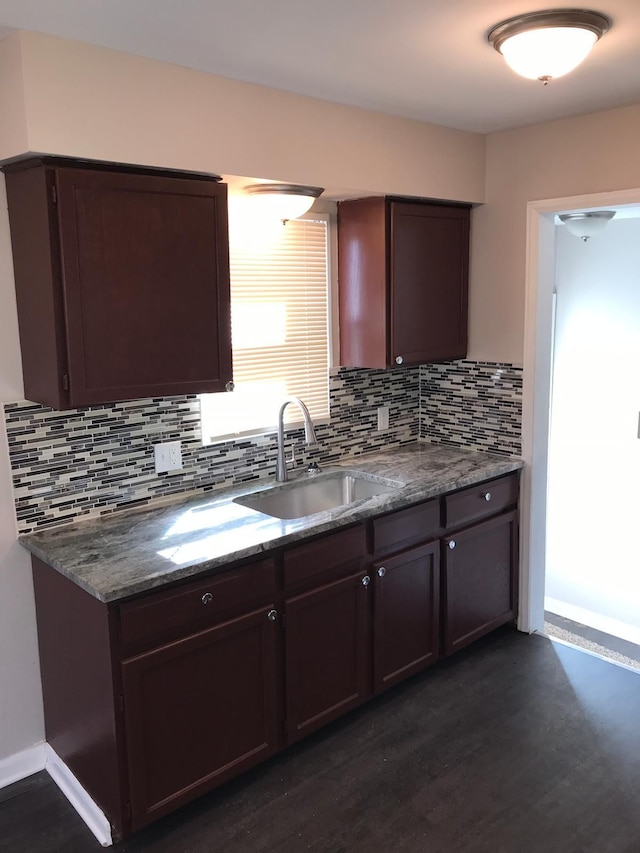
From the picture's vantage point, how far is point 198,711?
222 cm

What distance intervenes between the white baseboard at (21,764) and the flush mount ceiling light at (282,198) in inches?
83.7

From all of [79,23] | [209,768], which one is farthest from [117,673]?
[79,23]

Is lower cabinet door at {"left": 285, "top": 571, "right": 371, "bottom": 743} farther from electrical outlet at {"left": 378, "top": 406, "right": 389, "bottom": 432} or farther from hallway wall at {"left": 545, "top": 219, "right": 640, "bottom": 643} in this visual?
hallway wall at {"left": 545, "top": 219, "right": 640, "bottom": 643}

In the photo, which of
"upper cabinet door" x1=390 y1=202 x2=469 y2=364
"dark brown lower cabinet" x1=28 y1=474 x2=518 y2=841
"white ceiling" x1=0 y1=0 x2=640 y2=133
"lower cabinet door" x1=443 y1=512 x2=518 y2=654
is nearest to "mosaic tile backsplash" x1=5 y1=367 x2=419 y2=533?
"dark brown lower cabinet" x1=28 y1=474 x2=518 y2=841

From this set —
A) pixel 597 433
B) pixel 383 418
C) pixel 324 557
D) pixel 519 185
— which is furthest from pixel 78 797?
pixel 597 433

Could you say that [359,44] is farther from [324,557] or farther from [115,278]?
[324,557]

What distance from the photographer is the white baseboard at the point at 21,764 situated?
2447 mm

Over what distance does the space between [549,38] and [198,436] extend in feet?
5.87

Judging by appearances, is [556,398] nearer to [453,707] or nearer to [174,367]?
[453,707]

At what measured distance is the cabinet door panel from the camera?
2139 mm

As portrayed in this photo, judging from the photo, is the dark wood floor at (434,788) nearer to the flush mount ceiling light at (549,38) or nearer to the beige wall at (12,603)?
the beige wall at (12,603)

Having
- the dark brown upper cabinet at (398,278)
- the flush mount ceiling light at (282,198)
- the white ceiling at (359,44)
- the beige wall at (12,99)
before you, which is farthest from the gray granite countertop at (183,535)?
the white ceiling at (359,44)

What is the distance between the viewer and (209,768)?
7.48 feet

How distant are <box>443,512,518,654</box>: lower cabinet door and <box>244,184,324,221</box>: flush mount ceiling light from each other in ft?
4.85
